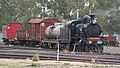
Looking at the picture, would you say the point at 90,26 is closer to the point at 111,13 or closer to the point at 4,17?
the point at 111,13

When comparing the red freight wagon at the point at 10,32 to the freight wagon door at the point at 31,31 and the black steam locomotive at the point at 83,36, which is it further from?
the black steam locomotive at the point at 83,36

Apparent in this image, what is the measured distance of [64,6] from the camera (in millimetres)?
66812

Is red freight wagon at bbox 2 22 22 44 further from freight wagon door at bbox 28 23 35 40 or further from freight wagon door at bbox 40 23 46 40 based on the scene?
freight wagon door at bbox 40 23 46 40

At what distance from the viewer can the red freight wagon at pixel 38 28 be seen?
3962cm

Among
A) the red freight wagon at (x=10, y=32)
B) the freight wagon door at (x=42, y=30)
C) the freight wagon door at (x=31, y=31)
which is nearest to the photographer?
the freight wagon door at (x=42, y=30)

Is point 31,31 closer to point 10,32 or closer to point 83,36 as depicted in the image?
point 10,32

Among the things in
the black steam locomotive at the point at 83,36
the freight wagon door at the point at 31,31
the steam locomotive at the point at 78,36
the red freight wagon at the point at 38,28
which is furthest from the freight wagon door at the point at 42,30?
the black steam locomotive at the point at 83,36

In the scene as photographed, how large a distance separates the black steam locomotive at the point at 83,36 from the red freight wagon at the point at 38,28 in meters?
7.55

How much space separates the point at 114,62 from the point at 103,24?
156ft

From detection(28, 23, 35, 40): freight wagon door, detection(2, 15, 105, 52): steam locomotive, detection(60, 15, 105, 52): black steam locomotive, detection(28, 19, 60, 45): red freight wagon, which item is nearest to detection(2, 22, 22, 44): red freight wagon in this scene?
detection(28, 23, 35, 40): freight wagon door

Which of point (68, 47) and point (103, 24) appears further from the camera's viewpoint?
point (103, 24)

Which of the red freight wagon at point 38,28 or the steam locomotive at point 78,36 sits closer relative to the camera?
the steam locomotive at point 78,36

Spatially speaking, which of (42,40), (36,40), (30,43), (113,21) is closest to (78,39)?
(42,40)

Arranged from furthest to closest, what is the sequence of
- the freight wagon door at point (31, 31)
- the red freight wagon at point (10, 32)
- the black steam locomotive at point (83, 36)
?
the red freight wagon at point (10, 32), the freight wagon door at point (31, 31), the black steam locomotive at point (83, 36)
